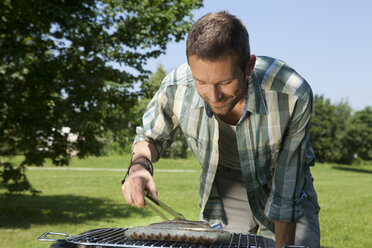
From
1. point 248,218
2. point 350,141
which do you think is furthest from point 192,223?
point 350,141

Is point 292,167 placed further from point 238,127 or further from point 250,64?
point 250,64

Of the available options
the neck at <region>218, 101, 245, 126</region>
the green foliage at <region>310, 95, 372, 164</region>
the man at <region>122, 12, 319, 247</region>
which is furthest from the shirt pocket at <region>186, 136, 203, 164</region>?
the green foliage at <region>310, 95, 372, 164</region>

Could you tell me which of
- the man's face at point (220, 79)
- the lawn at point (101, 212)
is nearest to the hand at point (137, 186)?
the man's face at point (220, 79)

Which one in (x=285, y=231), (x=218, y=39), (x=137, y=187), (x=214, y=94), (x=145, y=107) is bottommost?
(x=285, y=231)

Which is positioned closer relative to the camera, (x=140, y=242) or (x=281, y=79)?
(x=140, y=242)

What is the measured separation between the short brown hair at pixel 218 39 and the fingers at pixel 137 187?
Result: 2.01 ft

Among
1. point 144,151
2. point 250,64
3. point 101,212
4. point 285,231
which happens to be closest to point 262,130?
point 250,64

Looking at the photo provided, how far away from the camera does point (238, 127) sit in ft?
6.63

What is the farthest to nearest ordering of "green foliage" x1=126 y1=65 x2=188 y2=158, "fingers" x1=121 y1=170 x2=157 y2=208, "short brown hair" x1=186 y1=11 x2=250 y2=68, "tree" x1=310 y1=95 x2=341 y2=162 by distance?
"tree" x1=310 y1=95 x2=341 y2=162 → "green foliage" x1=126 y1=65 x2=188 y2=158 → "fingers" x1=121 y1=170 x2=157 y2=208 → "short brown hair" x1=186 y1=11 x2=250 y2=68

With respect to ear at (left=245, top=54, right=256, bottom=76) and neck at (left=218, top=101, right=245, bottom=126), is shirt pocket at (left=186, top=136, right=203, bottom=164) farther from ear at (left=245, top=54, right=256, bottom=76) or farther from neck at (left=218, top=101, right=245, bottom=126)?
ear at (left=245, top=54, right=256, bottom=76)

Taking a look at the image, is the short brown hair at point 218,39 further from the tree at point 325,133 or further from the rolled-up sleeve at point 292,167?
the tree at point 325,133

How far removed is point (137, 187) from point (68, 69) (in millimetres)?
6199

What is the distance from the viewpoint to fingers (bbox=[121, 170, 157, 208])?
5.80 ft

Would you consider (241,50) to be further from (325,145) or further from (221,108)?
(325,145)
